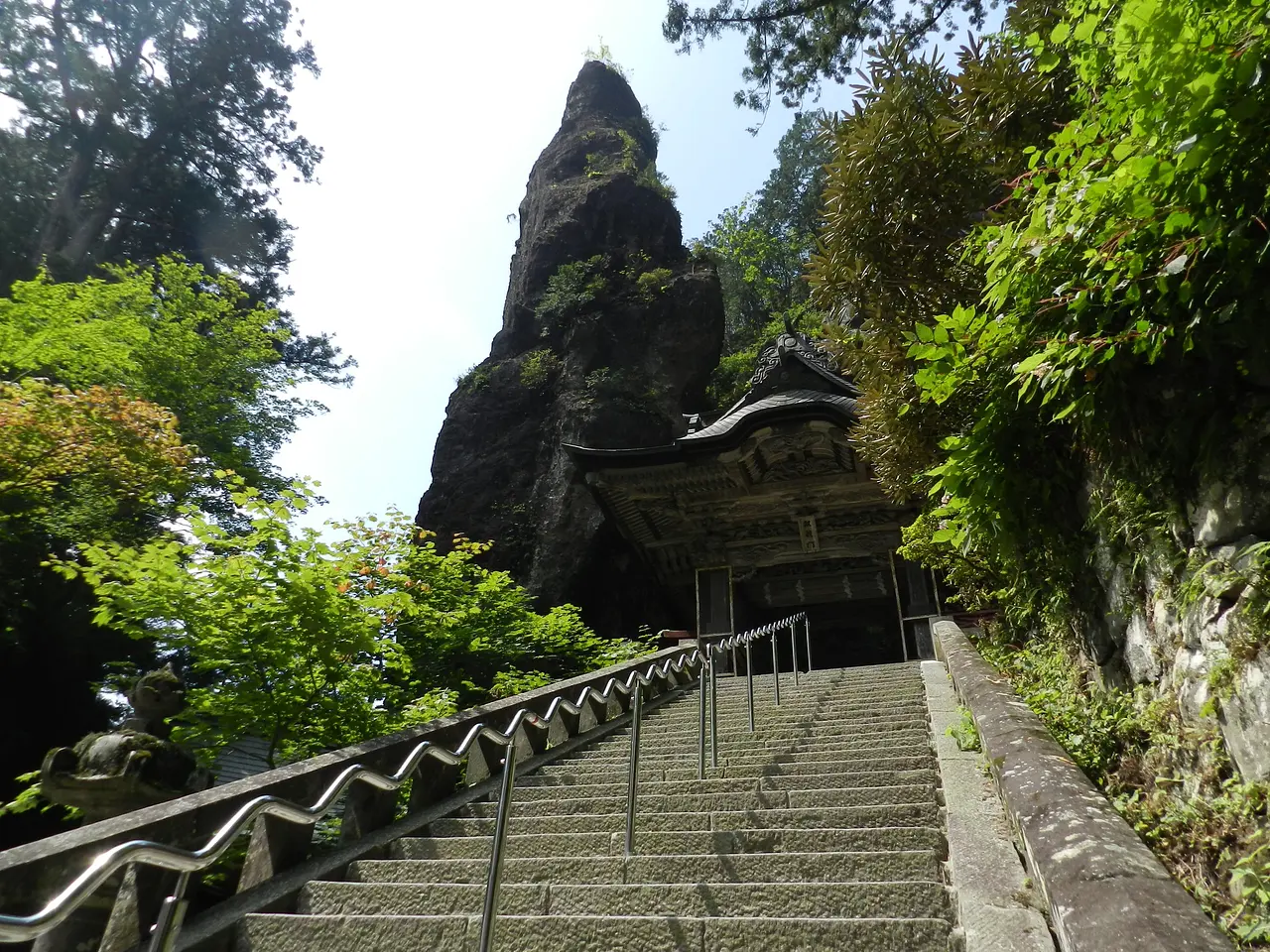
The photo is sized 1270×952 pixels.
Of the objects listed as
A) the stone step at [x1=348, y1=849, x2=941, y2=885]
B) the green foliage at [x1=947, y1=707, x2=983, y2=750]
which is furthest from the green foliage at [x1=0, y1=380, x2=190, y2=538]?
the green foliage at [x1=947, y1=707, x2=983, y2=750]

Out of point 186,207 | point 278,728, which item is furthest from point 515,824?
point 186,207

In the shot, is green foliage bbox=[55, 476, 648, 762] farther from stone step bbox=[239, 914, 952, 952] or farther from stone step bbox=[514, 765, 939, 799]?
stone step bbox=[239, 914, 952, 952]

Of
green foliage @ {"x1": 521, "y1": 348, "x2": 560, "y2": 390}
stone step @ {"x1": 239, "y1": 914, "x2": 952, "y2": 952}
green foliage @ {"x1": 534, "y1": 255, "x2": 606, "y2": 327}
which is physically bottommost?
A: stone step @ {"x1": 239, "y1": 914, "x2": 952, "y2": 952}

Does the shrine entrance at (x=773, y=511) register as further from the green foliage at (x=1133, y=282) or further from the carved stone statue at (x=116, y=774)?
the carved stone statue at (x=116, y=774)

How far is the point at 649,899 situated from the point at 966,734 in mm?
2047

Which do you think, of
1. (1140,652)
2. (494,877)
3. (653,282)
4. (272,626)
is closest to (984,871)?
(1140,652)

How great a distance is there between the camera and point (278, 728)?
5582 millimetres

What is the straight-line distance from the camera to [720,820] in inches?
136

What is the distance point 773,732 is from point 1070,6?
4.72 meters

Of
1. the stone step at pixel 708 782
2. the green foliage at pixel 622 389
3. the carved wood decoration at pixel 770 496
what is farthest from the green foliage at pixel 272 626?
the green foliage at pixel 622 389

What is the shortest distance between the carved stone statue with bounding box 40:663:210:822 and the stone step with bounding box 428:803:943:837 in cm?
147

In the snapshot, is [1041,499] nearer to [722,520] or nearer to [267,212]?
[722,520]

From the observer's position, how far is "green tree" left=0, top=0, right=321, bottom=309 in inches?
647

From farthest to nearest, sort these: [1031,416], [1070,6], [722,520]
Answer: [722,520] < [1031,416] < [1070,6]
